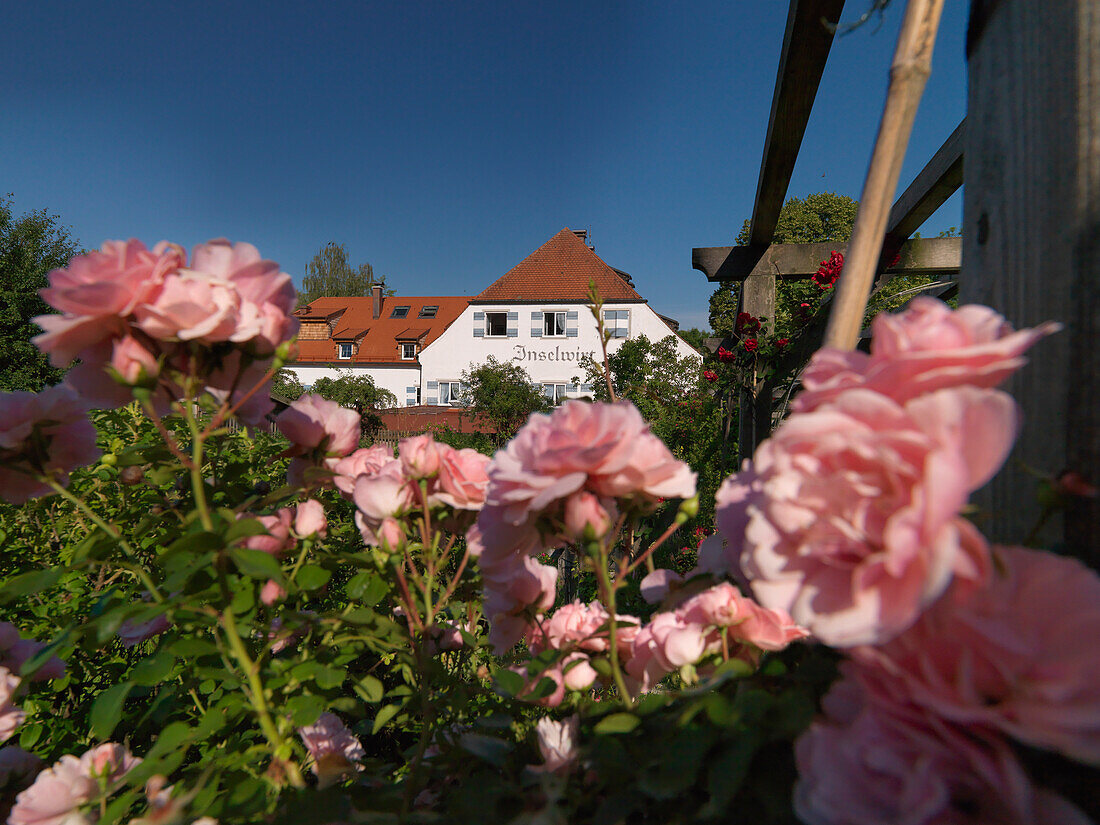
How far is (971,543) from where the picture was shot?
322 mm

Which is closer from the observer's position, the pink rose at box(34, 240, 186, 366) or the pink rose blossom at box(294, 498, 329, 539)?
the pink rose at box(34, 240, 186, 366)

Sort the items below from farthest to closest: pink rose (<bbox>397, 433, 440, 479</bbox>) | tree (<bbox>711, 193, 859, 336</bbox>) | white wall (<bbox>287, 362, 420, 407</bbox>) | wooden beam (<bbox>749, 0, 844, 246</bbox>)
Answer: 1. white wall (<bbox>287, 362, 420, 407</bbox>)
2. tree (<bbox>711, 193, 859, 336</bbox>)
3. wooden beam (<bbox>749, 0, 844, 246</bbox>)
4. pink rose (<bbox>397, 433, 440, 479</bbox>)

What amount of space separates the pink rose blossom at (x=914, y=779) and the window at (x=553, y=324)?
2262 centimetres

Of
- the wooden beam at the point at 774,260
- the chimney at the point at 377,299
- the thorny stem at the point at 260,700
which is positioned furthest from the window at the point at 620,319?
the thorny stem at the point at 260,700

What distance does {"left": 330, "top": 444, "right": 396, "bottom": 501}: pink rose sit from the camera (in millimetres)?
980

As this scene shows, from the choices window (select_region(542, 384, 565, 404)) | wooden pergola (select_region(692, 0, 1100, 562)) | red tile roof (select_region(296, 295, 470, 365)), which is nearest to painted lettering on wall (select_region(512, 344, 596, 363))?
window (select_region(542, 384, 565, 404))

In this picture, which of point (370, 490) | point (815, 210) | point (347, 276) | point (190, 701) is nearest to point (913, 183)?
point (370, 490)

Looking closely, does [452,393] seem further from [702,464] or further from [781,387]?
[781,387]

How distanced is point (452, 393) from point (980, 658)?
926 inches

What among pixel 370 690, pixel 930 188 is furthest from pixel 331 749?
pixel 930 188

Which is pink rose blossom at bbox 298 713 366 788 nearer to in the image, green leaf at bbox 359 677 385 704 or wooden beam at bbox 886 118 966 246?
green leaf at bbox 359 677 385 704

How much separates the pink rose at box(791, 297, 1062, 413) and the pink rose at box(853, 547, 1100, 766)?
0.35ft

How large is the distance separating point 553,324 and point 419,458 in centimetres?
2230

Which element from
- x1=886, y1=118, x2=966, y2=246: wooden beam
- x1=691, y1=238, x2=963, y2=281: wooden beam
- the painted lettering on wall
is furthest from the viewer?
the painted lettering on wall
